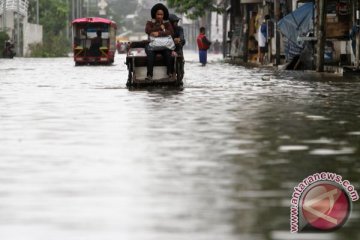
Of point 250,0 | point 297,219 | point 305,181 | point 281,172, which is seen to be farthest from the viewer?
point 250,0

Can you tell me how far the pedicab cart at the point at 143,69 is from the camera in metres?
22.7

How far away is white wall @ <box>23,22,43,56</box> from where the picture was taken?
283 ft

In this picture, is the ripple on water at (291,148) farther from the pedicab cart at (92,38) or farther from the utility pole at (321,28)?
the pedicab cart at (92,38)

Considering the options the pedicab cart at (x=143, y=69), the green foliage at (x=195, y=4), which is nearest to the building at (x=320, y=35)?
the pedicab cart at (x=143, y=69)

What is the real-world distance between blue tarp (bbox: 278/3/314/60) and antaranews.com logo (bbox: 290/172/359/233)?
91.8 ft

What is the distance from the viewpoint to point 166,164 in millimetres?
8742

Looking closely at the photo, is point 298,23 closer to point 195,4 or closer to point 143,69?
point 143,69

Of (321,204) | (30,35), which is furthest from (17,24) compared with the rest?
(321,204)

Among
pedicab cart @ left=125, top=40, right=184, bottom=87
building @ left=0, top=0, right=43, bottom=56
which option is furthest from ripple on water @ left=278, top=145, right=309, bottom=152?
building @ left=0, top=0, right=43, bottom=56

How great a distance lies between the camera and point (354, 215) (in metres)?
6.23

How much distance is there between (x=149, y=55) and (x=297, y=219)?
16.4 metres

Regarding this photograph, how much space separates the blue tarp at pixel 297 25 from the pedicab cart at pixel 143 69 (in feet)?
41.9

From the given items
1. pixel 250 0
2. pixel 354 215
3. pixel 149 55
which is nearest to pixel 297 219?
pixel 354 215

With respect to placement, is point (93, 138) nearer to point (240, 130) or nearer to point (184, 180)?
point (240, 130)
